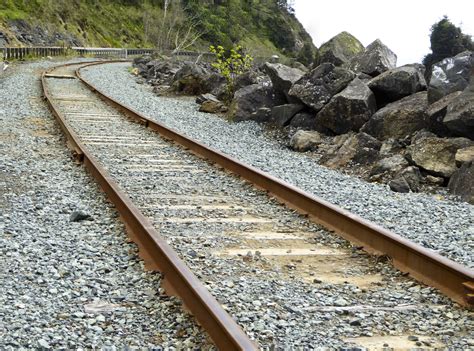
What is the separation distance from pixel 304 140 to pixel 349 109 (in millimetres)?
995

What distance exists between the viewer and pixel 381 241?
16.2 ft

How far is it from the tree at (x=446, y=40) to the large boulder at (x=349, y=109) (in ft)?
18.5

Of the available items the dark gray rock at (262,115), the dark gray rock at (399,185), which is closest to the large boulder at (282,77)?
the dark gray rock at (262,115)

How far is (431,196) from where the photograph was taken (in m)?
7.41

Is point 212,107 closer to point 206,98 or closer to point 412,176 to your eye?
point 206,98

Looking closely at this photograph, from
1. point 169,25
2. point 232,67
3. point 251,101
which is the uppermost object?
point 169,25

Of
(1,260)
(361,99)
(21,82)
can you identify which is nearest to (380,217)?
(1,260)

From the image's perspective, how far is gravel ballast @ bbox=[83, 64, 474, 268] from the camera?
5.53 m

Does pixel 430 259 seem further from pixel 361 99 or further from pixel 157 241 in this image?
pixel 361 99

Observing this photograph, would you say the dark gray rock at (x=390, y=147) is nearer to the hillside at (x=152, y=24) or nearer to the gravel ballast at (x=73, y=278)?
the gravel ballast at (x=73, y=278)

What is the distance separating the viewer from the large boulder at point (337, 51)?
14.7 meters

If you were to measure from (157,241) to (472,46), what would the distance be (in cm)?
1428

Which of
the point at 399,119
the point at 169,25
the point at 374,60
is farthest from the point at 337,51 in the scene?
the point at 169,25

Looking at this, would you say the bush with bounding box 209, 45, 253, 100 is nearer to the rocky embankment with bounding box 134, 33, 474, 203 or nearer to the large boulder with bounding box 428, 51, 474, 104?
the rocky embankment with bounding box 134, 33, 474, 203
